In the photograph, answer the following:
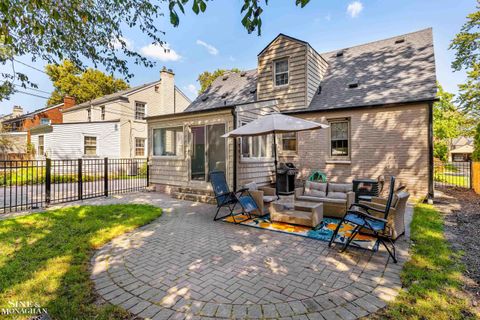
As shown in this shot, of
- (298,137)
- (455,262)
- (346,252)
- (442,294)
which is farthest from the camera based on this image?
(298,137)

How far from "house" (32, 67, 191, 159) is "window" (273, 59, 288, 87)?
1143 cm

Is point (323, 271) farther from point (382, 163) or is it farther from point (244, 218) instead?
point (382, 163)

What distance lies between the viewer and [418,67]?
984cm

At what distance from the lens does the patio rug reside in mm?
4527

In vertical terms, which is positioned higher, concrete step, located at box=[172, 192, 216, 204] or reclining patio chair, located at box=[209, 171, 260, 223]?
reclining patio chair, located at box=[209, 171, 260, 223]

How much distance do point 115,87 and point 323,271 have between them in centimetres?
3641

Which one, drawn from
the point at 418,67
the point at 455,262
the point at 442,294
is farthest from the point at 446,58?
the point at 442,294

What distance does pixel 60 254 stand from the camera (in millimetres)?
3916

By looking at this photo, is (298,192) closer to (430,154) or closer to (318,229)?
(318,229)

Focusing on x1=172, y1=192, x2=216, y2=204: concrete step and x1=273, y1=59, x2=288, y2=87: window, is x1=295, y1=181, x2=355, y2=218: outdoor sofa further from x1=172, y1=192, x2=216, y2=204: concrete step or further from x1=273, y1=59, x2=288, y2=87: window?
x1=273, y1=59, x2=288, y2=87: window

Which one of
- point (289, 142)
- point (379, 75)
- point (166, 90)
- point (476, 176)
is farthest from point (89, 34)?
point (166, 90)

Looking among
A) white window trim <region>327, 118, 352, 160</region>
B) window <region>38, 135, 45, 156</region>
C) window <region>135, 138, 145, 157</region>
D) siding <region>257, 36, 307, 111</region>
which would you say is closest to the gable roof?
siding <region>257, 36, 307, 111</region>

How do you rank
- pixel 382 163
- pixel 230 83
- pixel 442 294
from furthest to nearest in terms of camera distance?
pixel 230 83
pixel 382 163
pixel 442 294

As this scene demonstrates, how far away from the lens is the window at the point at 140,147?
19522 mm
